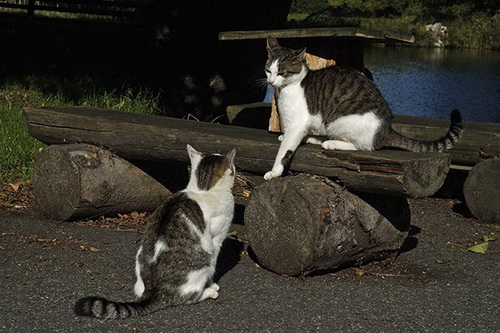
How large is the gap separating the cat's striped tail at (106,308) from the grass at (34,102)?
3686 mm

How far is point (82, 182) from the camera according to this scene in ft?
21.0

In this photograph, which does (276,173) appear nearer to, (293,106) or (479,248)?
(293,106)

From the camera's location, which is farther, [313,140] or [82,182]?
[82,182]

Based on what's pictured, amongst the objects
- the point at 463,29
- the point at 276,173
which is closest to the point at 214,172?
the point at 276,173

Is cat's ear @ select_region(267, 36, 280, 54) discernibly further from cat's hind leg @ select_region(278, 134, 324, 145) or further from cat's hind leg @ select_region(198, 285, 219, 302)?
cat's hind leg @ select_region(198, 285, 219, 302)

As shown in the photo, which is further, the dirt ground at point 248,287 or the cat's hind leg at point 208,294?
the cat's hind leg at point 208,294

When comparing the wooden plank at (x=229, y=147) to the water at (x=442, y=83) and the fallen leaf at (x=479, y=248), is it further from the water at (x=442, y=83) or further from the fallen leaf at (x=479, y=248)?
the water at (x=442, y=83)

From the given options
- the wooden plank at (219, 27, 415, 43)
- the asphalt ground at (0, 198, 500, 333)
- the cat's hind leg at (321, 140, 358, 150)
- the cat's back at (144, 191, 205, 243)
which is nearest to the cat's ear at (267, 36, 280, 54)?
the wooden plank at (219, 27, 415, 43)

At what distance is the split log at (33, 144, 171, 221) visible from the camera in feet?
21.0

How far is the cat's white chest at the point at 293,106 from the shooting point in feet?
18.7

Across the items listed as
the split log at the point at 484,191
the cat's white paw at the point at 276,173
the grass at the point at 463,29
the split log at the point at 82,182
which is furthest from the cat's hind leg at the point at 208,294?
the grass at the point at 463,29

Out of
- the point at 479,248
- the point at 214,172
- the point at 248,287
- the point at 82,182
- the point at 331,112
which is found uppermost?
the point at 331,112

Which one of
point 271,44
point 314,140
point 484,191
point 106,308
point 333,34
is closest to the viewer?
point 106,308

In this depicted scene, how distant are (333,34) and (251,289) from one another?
2349 mm
